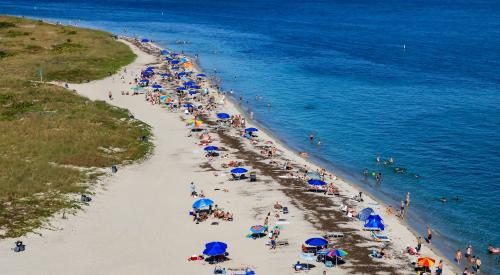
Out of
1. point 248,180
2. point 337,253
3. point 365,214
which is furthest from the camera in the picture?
point 248,180

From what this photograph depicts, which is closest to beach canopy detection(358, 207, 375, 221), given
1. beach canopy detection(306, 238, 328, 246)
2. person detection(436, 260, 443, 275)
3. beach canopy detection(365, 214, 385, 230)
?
beach canopy detection(365, 214, 385, 230)

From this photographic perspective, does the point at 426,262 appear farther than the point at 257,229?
No

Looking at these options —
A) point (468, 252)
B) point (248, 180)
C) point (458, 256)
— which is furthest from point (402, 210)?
point (248, 180)

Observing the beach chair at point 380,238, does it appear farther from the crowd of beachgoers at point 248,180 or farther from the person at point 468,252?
the person at point 468,252

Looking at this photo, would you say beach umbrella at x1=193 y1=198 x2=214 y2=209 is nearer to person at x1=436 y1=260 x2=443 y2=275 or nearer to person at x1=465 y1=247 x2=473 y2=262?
person at x1=436 y1=260 x2=443 y2=275

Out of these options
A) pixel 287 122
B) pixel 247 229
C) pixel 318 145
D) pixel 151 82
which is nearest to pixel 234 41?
pixel 151 82

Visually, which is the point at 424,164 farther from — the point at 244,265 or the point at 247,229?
the point at 244,265

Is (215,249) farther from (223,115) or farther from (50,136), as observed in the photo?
(223,115)
